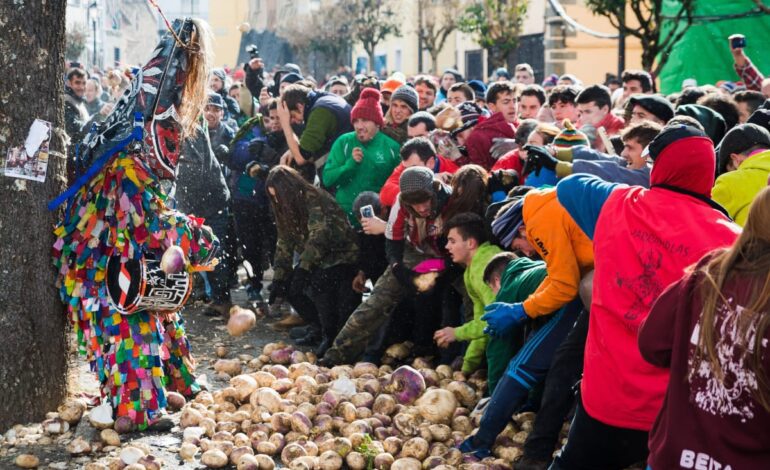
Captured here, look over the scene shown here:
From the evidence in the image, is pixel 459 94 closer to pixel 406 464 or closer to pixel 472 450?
pixel 472 450

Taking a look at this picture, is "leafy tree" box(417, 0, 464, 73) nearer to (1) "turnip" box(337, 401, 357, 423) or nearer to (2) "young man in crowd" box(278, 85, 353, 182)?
(2) "young man in crowd" box(278, 85, 353, 182)

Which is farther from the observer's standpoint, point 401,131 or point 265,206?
point 265,206

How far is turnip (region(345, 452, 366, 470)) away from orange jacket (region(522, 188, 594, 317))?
4.03ft

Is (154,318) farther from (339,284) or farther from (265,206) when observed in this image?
(265,206)

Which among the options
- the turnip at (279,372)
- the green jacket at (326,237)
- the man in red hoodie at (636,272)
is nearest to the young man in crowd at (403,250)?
the turnip at (279,372)

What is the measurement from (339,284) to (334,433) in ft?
7.31

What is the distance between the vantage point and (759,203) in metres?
2.88

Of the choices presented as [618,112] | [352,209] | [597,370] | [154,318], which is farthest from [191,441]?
[618,112]

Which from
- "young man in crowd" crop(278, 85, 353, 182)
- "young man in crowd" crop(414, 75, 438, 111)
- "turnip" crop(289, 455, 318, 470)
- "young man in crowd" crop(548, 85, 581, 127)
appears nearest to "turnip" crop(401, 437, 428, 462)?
"turnip" crop(289, 455, 318, 470)

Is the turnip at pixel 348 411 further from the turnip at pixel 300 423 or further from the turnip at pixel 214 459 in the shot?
the turnip at pixel 214 459

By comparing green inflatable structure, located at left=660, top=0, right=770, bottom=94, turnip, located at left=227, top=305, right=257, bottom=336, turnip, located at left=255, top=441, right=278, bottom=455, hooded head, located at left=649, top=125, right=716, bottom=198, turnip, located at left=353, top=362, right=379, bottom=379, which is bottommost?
turnip, located at left=255, top=441, right=278, bottom=455

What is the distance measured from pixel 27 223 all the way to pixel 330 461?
2072 mm

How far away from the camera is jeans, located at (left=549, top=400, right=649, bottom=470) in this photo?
4117 mm

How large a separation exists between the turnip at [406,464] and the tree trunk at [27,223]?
6.57ft
